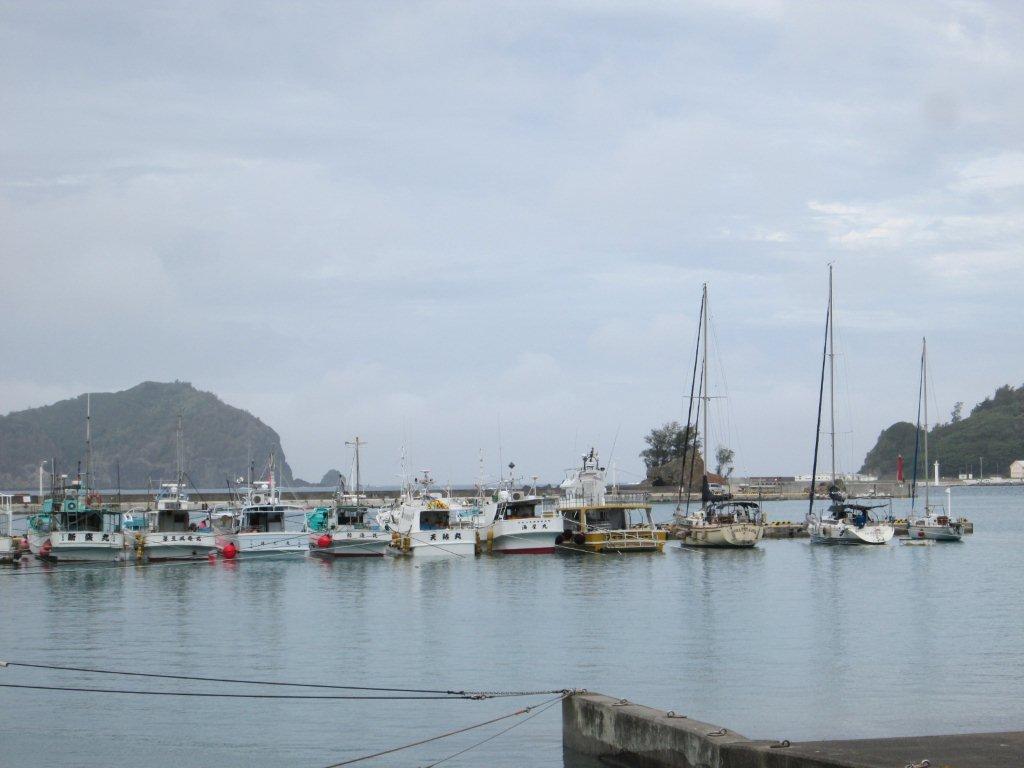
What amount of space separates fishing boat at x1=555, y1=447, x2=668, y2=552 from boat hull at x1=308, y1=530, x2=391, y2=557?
407 inches

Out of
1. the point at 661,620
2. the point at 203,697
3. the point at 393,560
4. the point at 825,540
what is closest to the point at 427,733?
the point at 203,697

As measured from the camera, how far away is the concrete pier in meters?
15.4

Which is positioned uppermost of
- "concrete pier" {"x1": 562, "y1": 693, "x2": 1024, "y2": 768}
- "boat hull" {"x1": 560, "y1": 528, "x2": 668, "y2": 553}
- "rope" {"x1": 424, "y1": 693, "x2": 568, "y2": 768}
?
"concrete pier" {"x1": 562, "y1": 693, "x2": 1024, "y2": 768}

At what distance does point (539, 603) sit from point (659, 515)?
114598 mm

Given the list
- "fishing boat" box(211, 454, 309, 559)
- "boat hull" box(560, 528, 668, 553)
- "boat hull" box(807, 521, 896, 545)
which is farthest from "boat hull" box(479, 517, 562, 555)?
"boat hull" box(807, 521, 896, 545)

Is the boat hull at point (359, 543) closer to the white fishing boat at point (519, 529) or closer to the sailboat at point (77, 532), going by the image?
the white fishing boat at point (519, 529)

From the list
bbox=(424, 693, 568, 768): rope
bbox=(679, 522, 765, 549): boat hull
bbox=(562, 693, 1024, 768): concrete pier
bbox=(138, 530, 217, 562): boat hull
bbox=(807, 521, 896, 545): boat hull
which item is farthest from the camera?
bbox=(807, 521, 896, 545): boat hull

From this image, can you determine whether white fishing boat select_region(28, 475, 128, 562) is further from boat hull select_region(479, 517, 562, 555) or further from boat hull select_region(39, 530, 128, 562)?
boat hull select_region(479, 517, 562, 555)

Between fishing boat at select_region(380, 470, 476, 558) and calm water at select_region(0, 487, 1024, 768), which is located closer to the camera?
calm water at select_region(0, 487, 1024, 768)

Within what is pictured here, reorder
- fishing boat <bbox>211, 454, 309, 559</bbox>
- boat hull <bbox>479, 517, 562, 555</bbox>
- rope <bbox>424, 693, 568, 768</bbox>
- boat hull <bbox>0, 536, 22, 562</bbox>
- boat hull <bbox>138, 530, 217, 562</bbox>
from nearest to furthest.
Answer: rope <bbox>424, 693, 568, 768</bbox>, boat hull <bbox>138, 530, 217, 562</bbox>, boat hull <bbox>0, 536, 22, 562</bbox>, fishing boat <bbox>211, 454, 309, 559</bbox>, boat hull <bbox>479, 517, 562, 555</bbox>

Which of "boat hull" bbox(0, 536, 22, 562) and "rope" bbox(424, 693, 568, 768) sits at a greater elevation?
"rope" bbox(424, 693, 568, 768)

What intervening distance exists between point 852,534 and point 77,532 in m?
49.4

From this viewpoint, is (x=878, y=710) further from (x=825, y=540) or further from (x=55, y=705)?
(x=825, y=540)

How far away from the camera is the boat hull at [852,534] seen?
275 feet
